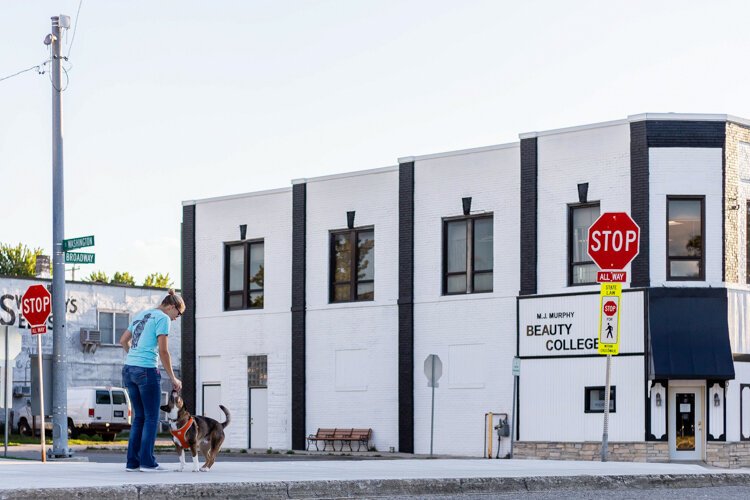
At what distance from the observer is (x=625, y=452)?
33.7m

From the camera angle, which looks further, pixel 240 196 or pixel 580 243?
pixel 240 196

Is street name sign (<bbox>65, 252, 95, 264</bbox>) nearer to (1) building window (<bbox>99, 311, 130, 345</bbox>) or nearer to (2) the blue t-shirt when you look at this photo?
(2) the blue t-shirt

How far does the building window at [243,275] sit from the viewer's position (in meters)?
43.1

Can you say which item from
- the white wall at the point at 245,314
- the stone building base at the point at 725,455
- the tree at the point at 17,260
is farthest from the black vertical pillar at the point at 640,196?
the tree at the point at 17,260

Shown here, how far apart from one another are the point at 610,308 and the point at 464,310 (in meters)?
13.3

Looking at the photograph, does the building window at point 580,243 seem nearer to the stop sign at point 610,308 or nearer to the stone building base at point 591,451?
the stone building base at point 591,451

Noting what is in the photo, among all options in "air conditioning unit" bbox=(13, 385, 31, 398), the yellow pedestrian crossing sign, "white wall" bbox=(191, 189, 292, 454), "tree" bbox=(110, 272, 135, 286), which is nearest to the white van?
"white wall" bbox=(191, 189, 292, 454)

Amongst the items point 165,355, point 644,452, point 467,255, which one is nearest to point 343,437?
point 467,255

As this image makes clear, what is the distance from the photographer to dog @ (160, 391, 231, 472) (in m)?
15.0

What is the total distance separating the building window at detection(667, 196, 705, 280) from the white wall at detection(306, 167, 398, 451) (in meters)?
Result: 8.24

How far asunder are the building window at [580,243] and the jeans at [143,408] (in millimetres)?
21365

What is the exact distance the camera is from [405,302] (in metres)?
38.7

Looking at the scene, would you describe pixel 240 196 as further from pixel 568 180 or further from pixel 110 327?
pixel 110 327

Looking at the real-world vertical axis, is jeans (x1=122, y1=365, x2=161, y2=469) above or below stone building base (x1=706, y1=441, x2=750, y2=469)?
above
